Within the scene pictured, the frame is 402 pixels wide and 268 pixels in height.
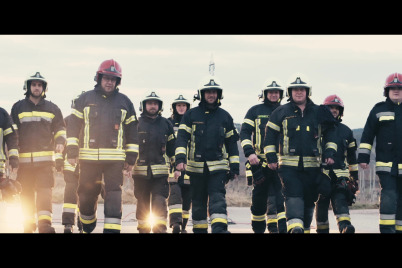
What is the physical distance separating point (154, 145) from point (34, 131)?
185cm

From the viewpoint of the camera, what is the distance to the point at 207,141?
9.55 metres

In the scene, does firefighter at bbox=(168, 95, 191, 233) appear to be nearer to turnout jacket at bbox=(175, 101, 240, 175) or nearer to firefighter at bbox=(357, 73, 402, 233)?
turnout jacket at bbox=(175, 101, 240, 175)

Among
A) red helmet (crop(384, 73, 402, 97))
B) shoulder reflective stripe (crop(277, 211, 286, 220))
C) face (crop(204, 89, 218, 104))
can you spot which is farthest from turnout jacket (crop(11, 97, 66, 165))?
red helmet (crop(384, 73, 402, 97))

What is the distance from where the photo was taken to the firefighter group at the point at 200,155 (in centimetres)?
905

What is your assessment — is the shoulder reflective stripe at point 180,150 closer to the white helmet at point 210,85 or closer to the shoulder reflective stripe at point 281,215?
the white helmet at point 210,85

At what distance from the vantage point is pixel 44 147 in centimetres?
991

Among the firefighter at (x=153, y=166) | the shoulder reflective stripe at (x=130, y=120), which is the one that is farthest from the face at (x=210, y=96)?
the firefighter at (x=153, y=166)

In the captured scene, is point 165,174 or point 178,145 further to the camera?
point 165,174

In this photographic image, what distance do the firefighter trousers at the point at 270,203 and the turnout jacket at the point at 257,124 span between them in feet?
1.38

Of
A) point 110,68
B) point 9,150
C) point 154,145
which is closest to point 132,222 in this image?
point 154,145
